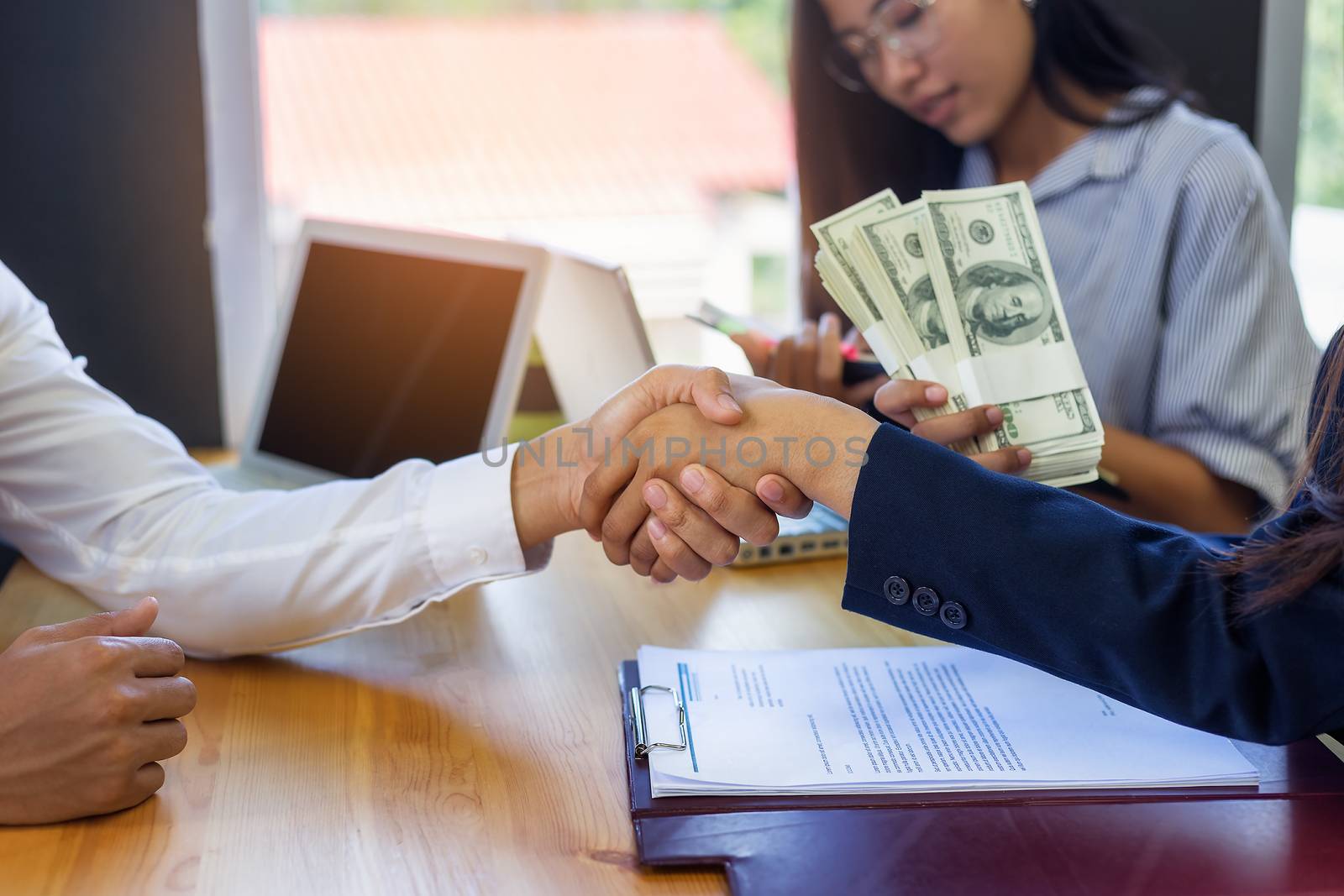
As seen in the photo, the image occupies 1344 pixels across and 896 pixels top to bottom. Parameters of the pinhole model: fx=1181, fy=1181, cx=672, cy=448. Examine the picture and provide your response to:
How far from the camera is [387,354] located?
153 centimetres

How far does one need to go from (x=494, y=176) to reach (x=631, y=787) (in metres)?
5.95

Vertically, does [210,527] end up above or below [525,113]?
below

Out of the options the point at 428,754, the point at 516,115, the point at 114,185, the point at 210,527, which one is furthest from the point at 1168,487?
the point at 516,115

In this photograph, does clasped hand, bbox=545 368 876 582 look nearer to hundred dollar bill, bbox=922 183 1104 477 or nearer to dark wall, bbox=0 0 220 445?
hundred dollar bill, bbox=922 183 1104 477

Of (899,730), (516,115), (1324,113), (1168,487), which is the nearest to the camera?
(899,730)

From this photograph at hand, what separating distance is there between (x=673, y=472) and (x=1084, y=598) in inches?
15.7

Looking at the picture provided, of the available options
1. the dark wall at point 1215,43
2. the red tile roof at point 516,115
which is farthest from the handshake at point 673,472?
the red tile roof at point 516,115

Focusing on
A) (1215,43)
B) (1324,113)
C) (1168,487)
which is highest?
(1215,43)

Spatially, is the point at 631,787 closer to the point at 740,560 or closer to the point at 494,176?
the point at 740,560

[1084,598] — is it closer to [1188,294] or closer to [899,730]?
[899,730]

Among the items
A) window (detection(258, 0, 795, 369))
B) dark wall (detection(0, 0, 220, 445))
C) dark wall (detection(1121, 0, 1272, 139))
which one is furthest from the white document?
window (detection(258, 0, 795, 369))

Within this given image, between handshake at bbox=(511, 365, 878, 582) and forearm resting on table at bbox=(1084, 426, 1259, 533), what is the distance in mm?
586

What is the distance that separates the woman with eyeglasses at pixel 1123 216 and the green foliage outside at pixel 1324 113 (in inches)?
25.6

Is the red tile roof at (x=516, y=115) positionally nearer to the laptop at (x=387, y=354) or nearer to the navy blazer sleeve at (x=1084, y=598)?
the laptop at (x=387, y=354)
